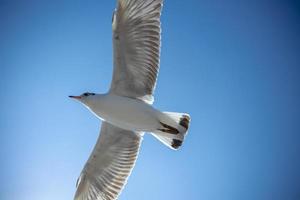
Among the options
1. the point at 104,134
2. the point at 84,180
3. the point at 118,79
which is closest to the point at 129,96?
the point at 118,79

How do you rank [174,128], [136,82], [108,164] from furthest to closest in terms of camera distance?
[108,164], [136,82], [174,128]

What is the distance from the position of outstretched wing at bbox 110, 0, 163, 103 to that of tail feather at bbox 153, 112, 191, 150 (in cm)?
27

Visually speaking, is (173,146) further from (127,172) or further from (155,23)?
(155,23)

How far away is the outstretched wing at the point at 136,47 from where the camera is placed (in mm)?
4598

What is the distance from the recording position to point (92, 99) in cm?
469

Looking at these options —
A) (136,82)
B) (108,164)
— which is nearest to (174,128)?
(136,82)

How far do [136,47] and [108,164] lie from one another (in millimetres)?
1215

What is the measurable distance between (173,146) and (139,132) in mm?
521

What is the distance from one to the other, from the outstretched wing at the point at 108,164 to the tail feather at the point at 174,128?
1.58ft

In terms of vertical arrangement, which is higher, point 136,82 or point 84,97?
point 136,82

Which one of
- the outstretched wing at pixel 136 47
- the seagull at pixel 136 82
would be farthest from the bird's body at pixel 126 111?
the outstretched wing at pixel 136 47

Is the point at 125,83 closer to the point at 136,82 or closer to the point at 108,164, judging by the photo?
the point at 136,82

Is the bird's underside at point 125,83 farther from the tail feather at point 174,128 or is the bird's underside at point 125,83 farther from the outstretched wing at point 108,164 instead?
the tail feather at point 174,128

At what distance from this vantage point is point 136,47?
4.70 meters
